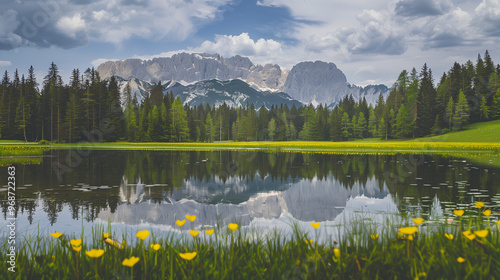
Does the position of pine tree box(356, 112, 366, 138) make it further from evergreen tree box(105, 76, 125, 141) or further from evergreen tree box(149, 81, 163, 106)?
evergreen tree box(105, 76, 125, 141)

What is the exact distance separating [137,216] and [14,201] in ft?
15.6

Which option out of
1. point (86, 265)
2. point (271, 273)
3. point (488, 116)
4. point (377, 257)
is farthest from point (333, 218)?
point (488, 116)

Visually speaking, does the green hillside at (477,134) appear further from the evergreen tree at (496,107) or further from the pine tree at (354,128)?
the pine tree at (354,128)

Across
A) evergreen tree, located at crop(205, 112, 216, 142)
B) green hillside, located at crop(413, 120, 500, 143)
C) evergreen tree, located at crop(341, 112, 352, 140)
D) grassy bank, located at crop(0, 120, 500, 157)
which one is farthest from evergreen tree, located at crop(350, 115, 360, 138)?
evergreen tree, located at crop(205, 112, 216, 142)

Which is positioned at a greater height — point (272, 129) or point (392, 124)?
point (392, 124)

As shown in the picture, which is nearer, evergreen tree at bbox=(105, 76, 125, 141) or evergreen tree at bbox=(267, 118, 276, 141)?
evergreen tree at bbox=(105, 76, 125, 141)

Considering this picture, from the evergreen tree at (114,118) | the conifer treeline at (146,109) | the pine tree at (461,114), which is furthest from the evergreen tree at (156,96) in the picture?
the pine tree at (461,114)

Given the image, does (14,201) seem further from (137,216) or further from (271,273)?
(271,273)

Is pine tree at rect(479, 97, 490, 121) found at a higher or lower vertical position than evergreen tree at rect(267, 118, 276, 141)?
higher

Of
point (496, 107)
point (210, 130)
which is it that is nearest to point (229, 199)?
point (496, 107)

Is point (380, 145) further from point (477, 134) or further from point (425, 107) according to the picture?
point (425, 107)

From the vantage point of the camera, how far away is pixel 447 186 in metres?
14.4

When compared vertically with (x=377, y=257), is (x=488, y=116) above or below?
above

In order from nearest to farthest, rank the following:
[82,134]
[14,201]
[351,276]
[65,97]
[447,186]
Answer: [351,276] → [14,201] → [447,186] → [82,134] → [65,97]
